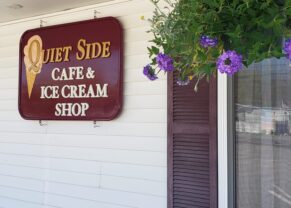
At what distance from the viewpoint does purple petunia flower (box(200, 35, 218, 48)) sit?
1.29 metres

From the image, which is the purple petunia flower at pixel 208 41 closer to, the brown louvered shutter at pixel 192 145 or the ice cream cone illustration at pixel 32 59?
the brown louvered shutter at pixel 192 145

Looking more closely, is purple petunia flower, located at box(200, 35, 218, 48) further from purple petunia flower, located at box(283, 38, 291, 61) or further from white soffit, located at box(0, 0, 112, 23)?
white soffit, located at box(0, 0, 112, 23)

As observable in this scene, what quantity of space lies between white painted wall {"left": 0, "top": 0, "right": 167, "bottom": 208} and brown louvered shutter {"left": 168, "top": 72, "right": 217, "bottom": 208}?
11 centimetres

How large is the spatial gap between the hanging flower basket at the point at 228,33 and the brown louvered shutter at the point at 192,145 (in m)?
1.51

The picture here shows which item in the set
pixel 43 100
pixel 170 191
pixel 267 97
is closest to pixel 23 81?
pixel 43 100

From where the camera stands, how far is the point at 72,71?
3.66m

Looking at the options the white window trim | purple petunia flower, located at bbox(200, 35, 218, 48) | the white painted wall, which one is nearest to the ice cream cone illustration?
the white painted wall

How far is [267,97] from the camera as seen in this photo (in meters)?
2.66

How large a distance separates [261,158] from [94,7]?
6.23ft

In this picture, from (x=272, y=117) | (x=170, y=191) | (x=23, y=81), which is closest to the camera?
(x=272, y=117)

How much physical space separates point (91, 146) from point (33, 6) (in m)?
1.33

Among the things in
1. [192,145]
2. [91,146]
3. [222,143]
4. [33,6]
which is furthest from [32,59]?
[222,143]

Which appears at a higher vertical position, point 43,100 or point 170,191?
point 43,100

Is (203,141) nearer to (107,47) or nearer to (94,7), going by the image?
(107,47)
